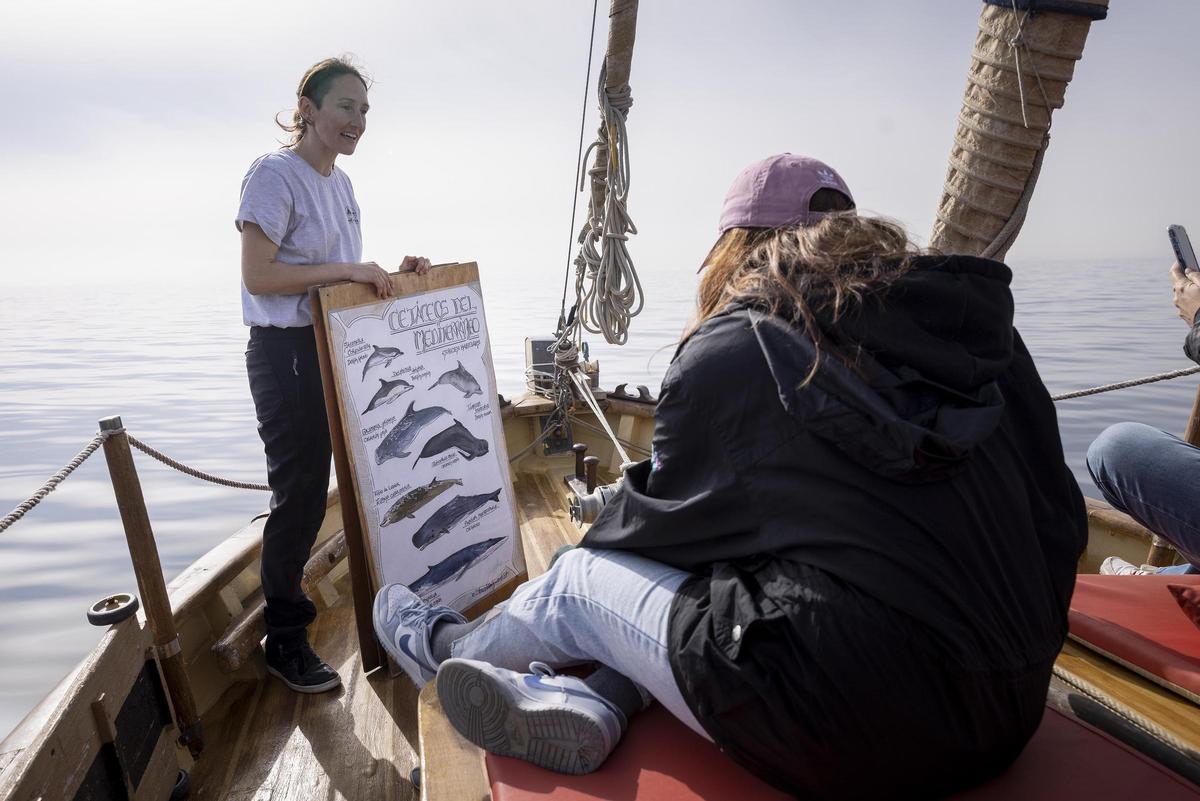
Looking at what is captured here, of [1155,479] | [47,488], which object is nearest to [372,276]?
[47,488]

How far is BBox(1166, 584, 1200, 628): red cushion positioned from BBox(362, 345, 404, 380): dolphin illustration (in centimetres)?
178

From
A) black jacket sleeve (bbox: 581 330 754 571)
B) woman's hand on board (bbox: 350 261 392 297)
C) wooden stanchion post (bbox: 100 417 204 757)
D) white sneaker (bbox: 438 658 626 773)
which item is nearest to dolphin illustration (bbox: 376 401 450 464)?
woman's hand on board (bbox: 350 261 392 297)

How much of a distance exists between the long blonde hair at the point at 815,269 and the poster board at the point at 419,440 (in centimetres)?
101

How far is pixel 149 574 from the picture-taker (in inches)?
64.3

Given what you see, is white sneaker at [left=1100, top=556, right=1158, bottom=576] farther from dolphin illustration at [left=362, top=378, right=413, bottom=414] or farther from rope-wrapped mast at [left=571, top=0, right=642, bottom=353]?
dolphin illustration at [left=362, top=378, right=413, bottom=414]

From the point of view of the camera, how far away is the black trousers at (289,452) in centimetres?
179

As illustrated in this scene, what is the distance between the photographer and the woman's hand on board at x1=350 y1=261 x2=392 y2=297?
180 cm

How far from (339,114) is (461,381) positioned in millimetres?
753

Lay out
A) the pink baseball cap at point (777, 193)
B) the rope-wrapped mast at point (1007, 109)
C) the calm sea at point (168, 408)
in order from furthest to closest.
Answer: the calm sea at point (168, 408) < the rope-wrapped mast at point (1007, 109) < the pink baseball cap at point (777, 193)

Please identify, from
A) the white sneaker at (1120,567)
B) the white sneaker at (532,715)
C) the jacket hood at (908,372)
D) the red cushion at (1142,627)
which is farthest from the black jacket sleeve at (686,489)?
the white sneaker at (1120,567)

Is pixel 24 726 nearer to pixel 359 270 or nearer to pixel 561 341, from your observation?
pixel 359 270

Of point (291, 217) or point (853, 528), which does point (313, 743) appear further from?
point (853, 528)

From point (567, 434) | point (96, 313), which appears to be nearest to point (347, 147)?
point (567, 434)

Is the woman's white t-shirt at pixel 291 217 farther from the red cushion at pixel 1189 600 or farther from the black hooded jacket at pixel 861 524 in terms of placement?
the red cushion at pixel 1189 600
